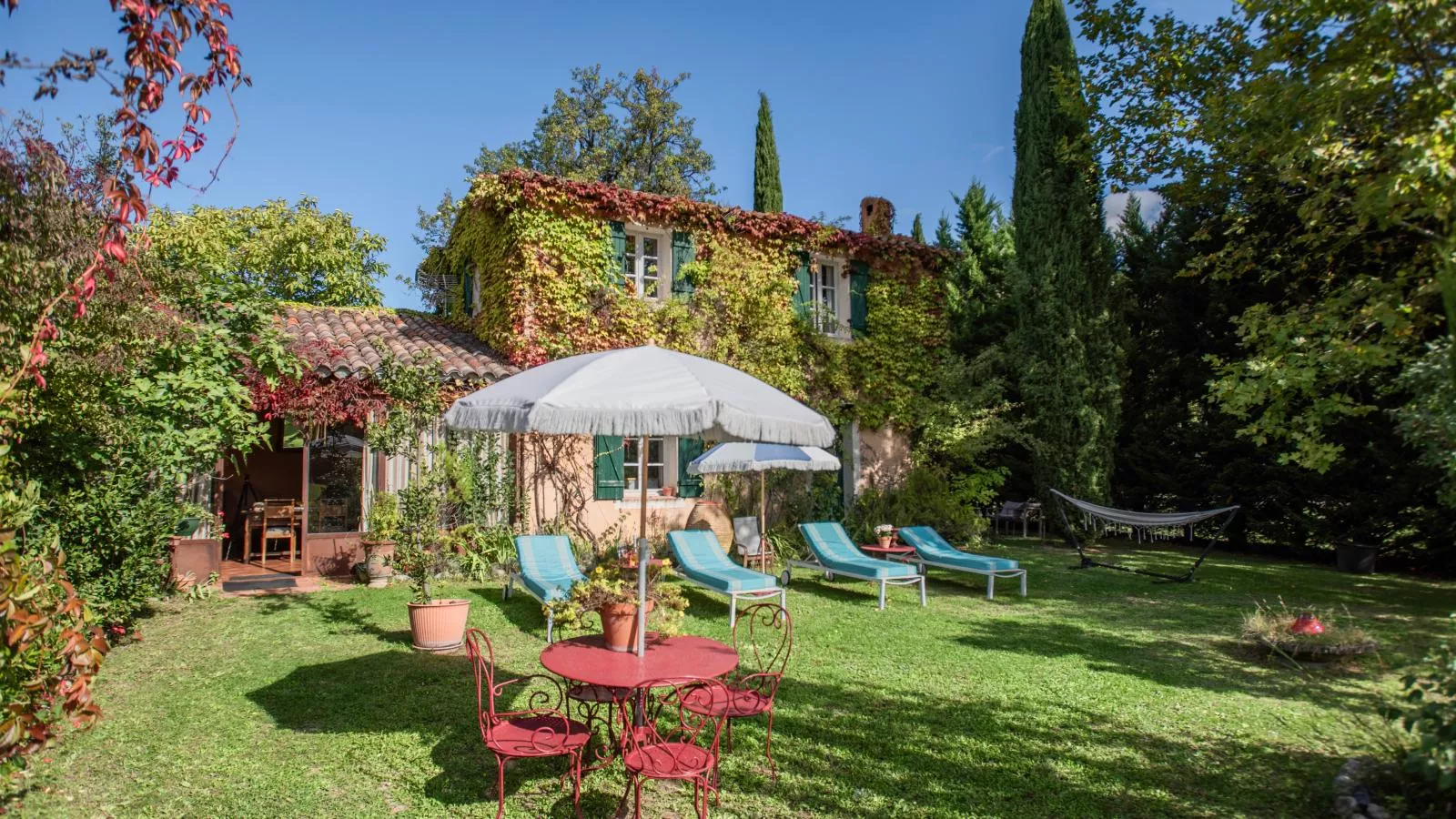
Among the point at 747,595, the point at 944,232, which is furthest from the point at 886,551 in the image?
the point at 944,232

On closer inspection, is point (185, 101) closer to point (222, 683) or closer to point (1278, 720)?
point (222, 683)

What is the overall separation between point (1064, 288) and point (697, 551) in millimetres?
9373

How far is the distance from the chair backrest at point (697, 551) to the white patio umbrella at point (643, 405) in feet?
15.1

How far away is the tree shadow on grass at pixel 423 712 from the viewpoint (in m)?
4.21

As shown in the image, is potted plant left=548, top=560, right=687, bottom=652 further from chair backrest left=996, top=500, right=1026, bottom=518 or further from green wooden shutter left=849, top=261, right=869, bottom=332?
chair backrest left=996, top=500, right=1026, bottom=518

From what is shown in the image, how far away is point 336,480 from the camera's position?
12.1 m

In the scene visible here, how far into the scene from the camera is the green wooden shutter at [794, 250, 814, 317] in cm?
1388

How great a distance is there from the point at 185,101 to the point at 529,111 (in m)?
23.3

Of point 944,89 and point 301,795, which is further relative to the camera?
point 944,89

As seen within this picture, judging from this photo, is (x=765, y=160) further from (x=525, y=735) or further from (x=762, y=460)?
(x=525, y=735)

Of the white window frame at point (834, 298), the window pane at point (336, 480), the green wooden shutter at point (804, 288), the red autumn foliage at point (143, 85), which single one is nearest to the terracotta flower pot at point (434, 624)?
the red autumn foliage at point (143, 85)

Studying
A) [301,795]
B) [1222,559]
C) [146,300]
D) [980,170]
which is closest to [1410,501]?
[1222,559]

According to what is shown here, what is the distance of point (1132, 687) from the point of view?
607 centimetres

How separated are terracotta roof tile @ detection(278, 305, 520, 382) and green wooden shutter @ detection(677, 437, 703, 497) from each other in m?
3.02
